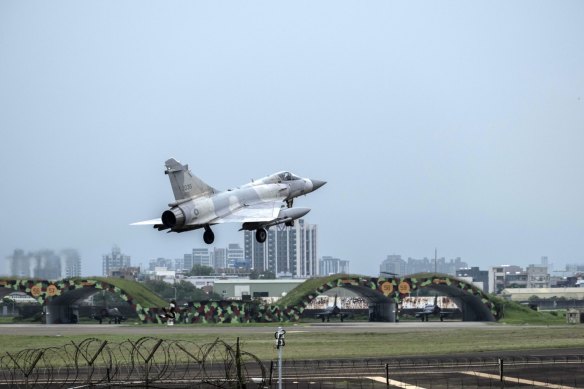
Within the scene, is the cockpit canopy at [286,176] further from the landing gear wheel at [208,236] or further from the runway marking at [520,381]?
the runway marking at [520,381]

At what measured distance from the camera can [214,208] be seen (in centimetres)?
6334

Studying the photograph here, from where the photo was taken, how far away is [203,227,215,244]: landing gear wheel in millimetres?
62622

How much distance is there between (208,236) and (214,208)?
5.91ft

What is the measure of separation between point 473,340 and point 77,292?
5346 centimetres

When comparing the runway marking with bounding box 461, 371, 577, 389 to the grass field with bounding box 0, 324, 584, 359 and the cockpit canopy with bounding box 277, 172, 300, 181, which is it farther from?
the cockpit canopy with bounding box 277, 172, 300, 181

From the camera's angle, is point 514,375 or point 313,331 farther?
point 313,331

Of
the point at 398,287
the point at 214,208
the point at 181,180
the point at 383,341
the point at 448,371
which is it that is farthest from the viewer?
the point at 398,287

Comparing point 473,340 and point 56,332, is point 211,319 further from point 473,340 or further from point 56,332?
point 473,340

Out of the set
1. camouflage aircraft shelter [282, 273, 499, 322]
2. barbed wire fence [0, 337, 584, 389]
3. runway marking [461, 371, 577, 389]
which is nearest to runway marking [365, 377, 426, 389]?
barbed wire fence [0, 337, 584, 389]

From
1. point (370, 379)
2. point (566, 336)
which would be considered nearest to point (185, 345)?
point (370, 379)

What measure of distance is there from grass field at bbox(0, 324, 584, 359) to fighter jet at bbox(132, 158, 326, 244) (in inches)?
324

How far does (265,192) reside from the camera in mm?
68875

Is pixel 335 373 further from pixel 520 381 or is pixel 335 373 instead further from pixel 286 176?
pixel 286 176

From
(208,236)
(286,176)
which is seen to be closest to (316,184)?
(286,176)
